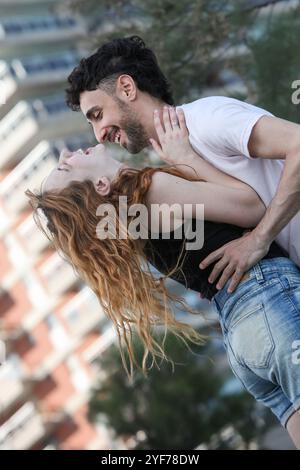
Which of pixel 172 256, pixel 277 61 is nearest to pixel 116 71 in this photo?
pixel 172 256

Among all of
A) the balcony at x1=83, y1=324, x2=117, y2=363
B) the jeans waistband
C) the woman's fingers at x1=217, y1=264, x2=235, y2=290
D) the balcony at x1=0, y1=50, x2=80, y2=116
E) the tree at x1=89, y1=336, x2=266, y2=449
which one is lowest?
the balcony at x1=83, y1=324, x2=117, y2=363

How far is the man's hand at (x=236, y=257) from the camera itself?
5.64ft

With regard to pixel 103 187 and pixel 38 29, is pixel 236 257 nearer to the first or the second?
pixel 103 187

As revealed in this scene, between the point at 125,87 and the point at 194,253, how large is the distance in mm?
338

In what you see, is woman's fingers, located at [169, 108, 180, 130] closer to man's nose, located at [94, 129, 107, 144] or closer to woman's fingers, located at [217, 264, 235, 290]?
man's nose, located at [94, 129, 107, 144]

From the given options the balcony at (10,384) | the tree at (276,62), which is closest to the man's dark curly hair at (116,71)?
the tree at (276,62)

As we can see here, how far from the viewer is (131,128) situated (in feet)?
6.15

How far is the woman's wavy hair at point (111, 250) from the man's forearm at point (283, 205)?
17 centimetres

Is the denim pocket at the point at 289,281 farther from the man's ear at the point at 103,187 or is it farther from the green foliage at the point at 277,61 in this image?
the green foliage at the point at 277,61

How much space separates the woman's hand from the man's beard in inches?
1.5

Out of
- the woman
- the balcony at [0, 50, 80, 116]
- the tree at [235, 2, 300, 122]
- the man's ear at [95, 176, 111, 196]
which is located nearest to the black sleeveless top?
the woman

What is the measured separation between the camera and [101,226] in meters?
1.78

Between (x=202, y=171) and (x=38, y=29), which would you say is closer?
(x=202, y=171)

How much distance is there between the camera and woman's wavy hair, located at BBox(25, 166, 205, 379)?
1.78m
